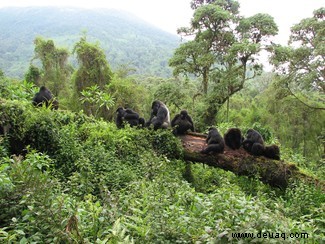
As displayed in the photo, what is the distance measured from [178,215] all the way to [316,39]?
56.1 ft

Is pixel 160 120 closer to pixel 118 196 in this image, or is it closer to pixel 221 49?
pixel 118 196

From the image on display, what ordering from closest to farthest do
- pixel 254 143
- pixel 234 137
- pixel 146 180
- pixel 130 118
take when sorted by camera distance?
pixel 146 180
pixel 254 143
pixel 234 137
pixel 130 118

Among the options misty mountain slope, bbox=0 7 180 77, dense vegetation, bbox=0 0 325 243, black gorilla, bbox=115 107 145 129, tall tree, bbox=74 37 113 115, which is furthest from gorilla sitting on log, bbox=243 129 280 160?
misty mountain slope, bbox=0 7 180 77

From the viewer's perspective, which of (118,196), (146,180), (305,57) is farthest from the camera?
(305,57)

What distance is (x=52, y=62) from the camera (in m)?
26.8

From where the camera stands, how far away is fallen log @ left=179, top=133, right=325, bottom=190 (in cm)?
795

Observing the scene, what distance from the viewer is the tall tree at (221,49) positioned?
18922 mm

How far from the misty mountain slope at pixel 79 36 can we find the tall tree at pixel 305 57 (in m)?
53.5

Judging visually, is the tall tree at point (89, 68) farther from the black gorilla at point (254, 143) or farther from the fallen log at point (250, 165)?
the black gorilla at point (254, 143)

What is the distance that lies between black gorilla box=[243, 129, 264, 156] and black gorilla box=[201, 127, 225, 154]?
699 millimetres

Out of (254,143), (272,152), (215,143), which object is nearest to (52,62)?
(215,143)

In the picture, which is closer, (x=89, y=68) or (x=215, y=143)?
(x=215, y=143)

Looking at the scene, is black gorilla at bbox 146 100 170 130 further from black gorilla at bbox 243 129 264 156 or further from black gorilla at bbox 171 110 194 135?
black gorilla at bbox 243 129 264 156

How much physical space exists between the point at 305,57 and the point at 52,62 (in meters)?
19.5
